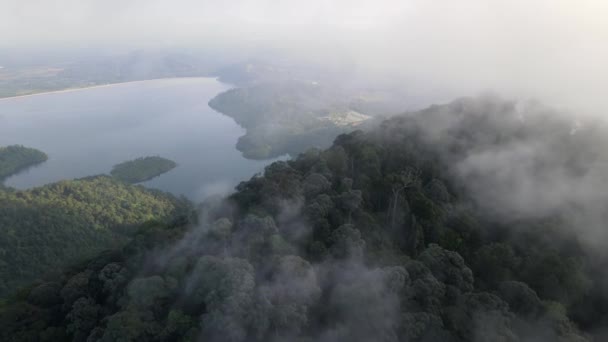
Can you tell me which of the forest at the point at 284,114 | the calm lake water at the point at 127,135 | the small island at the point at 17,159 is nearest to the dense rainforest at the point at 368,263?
the calm lake water at the point at 127,135

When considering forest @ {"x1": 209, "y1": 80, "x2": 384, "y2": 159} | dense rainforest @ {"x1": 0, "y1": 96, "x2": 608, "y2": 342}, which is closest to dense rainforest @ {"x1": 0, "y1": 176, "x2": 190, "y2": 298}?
dense rainforest @ {"x1": 0, "y1": 96, "x2": 608, "y2": 342}

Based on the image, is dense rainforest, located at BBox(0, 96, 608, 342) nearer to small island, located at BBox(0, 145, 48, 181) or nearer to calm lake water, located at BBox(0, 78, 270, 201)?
calm lake water, located at BBox(0, 78, 270, 201)

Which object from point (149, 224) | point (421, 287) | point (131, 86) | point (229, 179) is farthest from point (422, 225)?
point (131, 86)

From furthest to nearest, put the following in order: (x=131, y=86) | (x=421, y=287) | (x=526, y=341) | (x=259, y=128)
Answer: (x=131, y=86) < (x=259, y=128) < (x=421, y=287) < (x=526, y=341)

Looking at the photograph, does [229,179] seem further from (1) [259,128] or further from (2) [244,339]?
(2) [244,339]

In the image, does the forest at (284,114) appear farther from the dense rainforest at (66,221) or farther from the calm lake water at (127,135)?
the dense rainforest at (66,221)

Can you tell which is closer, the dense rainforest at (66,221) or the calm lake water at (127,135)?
the dense rainforest at (66,221)

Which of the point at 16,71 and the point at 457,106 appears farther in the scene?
the point at 16,71
